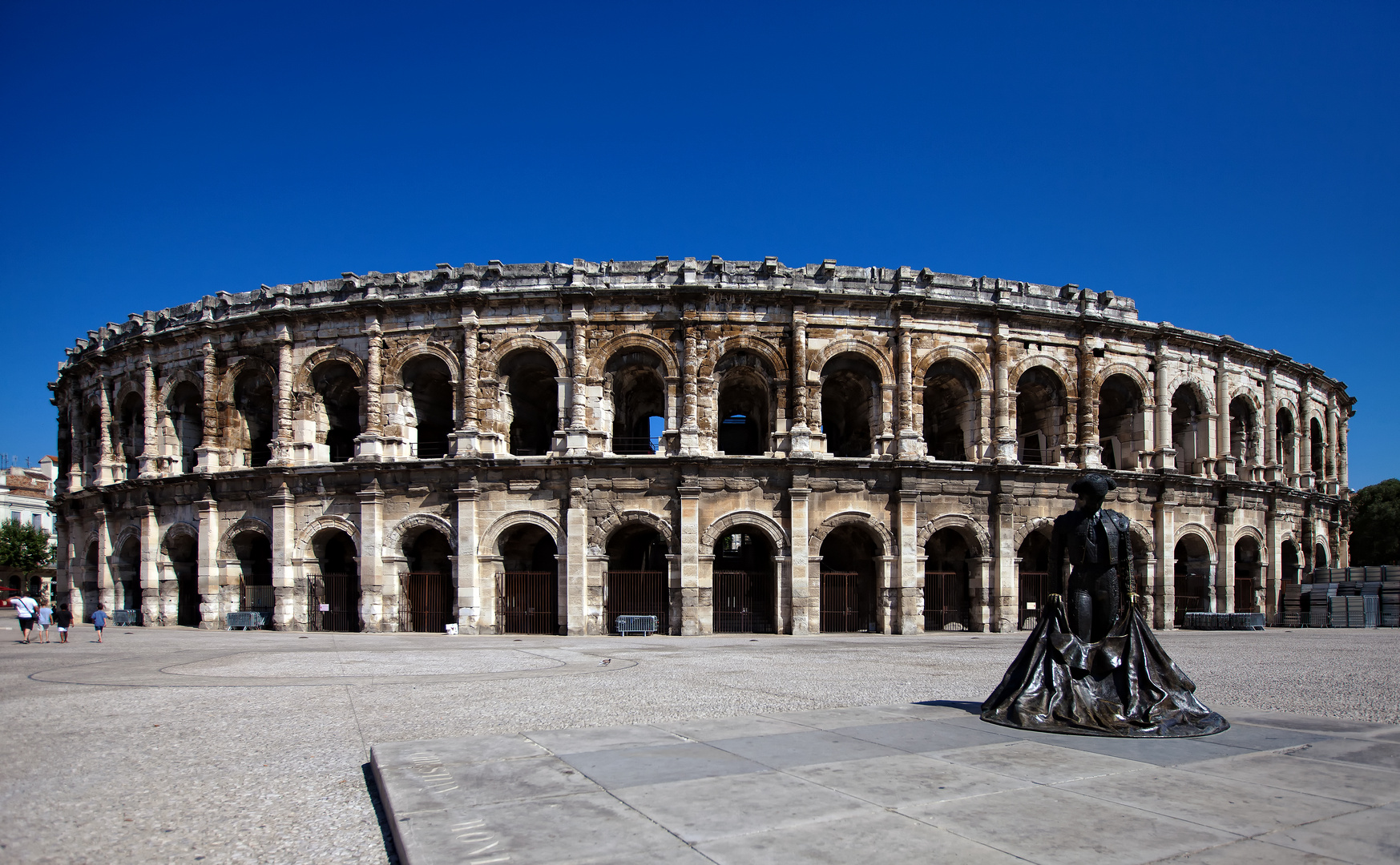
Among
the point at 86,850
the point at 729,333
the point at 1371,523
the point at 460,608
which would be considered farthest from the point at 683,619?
the point at 1371,523

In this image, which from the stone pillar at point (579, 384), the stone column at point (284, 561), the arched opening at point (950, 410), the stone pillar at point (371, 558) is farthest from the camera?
the arched opening at point (950, 410)

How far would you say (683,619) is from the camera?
71.4 feet

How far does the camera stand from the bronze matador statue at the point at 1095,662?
22.7ft

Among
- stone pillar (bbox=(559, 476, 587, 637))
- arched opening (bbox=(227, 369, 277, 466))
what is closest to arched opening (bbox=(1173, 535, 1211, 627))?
stone pillar (bbox=(559, 476, 587, 637))

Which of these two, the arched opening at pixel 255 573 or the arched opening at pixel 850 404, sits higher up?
the arched opening at pixel 850 404

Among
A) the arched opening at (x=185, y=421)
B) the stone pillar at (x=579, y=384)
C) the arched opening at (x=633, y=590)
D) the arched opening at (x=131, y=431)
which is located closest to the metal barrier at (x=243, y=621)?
the arched opening at (x=185, y=421)

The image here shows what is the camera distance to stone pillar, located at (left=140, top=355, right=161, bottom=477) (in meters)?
25.9

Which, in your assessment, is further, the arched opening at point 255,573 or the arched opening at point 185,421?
the arched opening at point 185,421

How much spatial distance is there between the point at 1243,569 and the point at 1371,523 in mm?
24052

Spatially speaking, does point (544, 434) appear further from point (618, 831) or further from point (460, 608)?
point (618, 831)

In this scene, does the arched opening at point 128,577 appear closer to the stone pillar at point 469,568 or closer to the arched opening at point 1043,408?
the stone pillar at point 469,568

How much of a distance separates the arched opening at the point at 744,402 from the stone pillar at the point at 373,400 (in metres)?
9.11

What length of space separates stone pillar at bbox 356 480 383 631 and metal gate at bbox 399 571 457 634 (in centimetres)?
64

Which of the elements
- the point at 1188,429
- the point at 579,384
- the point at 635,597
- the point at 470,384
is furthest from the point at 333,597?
the point at 1188,429
